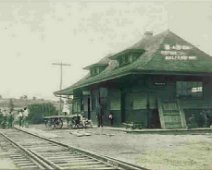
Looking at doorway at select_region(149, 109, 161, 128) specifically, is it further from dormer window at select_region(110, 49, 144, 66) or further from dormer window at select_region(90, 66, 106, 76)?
dormer window at select_region(90, 66, 106, 76)

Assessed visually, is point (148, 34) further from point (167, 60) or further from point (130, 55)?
point (167, 60)

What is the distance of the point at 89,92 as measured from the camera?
37.4 m

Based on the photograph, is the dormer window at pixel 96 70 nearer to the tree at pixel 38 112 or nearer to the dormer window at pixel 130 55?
the dormer window at pixel 130 55

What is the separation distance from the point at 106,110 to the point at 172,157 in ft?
71.4

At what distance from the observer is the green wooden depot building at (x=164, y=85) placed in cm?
2650

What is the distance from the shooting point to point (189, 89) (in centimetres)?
2798

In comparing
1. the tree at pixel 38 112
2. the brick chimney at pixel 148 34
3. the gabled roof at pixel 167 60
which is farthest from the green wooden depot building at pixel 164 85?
the tree at pixel 38 112

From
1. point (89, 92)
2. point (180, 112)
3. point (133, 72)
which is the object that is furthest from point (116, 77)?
point (89, 92)

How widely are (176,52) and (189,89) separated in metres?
2.78

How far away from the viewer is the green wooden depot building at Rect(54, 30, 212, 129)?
86.9 feet

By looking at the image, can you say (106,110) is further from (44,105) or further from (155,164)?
(155,164)

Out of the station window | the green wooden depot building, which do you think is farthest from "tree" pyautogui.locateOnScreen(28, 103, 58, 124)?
the station window

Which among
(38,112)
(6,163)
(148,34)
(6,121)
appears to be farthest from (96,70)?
(6,163)

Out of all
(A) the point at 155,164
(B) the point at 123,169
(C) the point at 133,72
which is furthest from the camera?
(C) the point at 133,72
